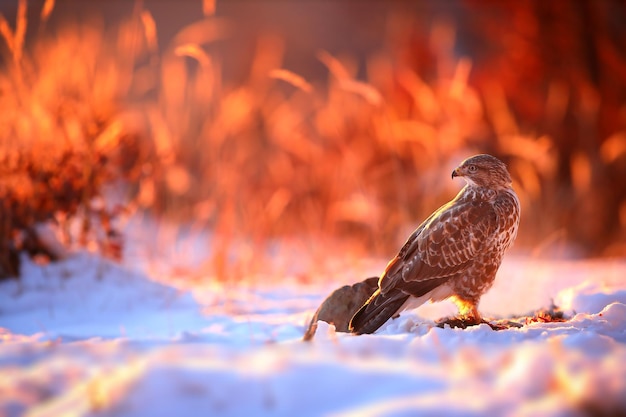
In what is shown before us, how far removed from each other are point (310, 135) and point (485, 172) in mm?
6671

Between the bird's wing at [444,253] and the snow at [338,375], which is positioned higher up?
the bird's wing at [444,253]

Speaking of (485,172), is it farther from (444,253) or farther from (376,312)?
(376,312)

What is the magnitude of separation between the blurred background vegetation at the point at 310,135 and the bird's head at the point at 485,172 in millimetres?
1019

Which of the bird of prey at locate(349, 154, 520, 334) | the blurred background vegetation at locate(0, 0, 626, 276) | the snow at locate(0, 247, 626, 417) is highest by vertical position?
the blurred background vegetation at locate(0, 0, 626, 276)

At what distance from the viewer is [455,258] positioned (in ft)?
9.21

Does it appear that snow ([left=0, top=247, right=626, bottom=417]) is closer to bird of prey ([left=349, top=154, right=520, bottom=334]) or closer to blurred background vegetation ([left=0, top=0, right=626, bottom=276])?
bird of prey ([left=349, top=154, right=520, bottom=334])

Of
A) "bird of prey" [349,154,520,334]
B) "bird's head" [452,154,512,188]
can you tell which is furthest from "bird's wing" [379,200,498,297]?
"bird's head" [452,154,512,188]

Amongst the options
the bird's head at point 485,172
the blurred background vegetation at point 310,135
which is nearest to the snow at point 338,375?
the bird's head at point 485,172

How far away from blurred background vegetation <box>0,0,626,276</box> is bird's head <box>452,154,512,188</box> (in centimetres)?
102

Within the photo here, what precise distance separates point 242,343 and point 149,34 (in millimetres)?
2476

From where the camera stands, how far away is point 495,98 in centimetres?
806

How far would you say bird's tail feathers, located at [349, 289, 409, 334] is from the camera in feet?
8.86

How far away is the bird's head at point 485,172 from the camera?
2916mm

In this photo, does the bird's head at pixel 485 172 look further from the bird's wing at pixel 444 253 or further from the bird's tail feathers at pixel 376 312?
the bird's tail feathers at pixel 376 312
